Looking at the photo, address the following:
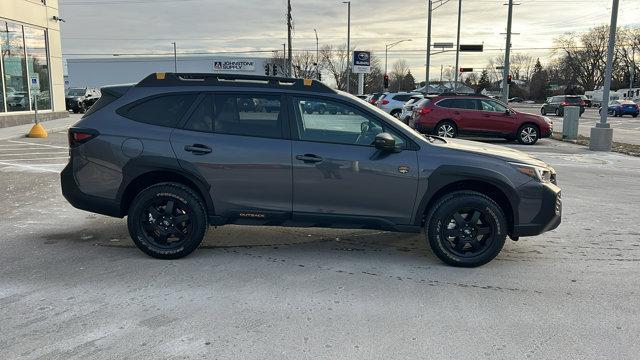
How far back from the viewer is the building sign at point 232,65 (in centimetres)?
7619

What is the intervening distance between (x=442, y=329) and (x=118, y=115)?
362cm

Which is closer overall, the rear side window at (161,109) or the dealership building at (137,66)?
the rear side window at (161,109)

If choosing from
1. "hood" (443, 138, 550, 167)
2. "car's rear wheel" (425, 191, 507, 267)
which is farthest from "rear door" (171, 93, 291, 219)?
"hood" (443, 138, 550, 167)

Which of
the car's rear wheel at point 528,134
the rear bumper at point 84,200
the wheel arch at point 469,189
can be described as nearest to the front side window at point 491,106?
the car's rear wheel at point 528,134

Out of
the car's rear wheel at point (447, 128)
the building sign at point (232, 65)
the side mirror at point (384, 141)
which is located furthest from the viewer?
the building sign at point (232, 65)

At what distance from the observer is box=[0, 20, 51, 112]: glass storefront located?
1928 cm

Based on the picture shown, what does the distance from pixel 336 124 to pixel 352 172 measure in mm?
520

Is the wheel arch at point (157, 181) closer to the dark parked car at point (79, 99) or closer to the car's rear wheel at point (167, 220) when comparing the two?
the car's rear wheel at point (167, 220)

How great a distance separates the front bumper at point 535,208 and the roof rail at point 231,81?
212cm

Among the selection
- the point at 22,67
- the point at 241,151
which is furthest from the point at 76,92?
the point at 241,151

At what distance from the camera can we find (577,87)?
105m

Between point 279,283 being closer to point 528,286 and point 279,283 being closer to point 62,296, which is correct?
point 62,296

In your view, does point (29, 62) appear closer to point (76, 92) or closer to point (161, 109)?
point (76, 92)

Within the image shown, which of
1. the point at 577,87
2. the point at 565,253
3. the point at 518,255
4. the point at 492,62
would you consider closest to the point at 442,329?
the point at 518,255
